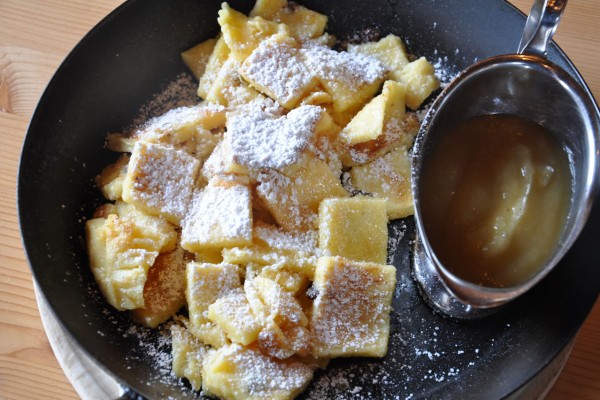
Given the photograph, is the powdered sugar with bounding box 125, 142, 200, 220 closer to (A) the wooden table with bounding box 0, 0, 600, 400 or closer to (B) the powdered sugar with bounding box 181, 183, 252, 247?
(B) the powdered sugar with bounding box 181, 183, 252, 247

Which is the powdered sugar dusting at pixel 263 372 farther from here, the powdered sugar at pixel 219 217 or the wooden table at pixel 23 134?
the wooden table at pixel 23 134

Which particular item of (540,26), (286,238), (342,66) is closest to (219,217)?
(286,238)

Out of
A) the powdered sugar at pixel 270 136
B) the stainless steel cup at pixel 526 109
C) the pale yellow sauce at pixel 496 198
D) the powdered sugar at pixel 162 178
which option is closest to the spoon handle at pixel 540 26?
the stainless steel cup at pixel 526 109

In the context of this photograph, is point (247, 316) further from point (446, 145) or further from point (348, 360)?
point (446, 145)

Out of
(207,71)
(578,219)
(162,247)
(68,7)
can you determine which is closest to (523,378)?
(578,219)

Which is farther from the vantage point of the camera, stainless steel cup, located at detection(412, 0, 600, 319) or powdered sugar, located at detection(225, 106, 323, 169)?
powdered sugar, located at detection(225, 106, 323, 169)

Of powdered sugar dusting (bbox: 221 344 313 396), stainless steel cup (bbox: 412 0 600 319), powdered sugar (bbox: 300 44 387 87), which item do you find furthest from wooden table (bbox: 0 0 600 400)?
powdered sugar (bbox: 300 44 387 87)
